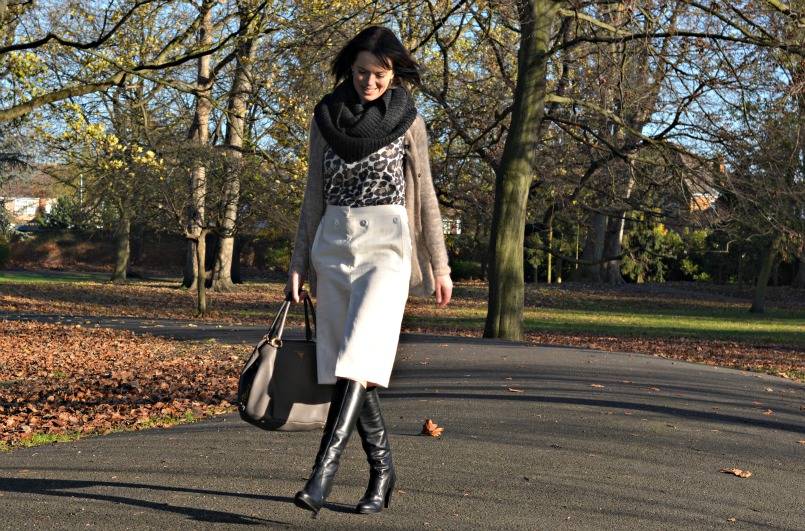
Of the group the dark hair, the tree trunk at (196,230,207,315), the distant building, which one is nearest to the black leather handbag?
the dark hair

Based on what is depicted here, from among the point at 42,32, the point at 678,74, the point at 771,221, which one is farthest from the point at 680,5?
the point at 42,32

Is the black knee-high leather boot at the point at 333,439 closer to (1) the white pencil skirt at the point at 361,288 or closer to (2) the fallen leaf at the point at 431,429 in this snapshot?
(1) the white pencil skirt at the point at 361,288

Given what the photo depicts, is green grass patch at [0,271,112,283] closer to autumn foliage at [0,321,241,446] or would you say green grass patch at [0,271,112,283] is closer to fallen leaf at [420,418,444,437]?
autumn foliage at [0,321,241,446]

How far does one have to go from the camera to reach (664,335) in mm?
21922

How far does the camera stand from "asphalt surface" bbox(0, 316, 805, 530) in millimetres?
4371

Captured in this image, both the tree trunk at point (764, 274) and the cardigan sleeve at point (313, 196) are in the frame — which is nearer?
the cardigan sleeve at point (313, 196)

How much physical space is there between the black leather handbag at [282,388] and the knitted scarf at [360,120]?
749 millimetres

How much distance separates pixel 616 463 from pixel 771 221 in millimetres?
10400

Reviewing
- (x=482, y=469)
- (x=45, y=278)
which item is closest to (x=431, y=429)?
(x=482, y=469)

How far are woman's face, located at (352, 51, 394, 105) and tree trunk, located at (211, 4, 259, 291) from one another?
1189 cm

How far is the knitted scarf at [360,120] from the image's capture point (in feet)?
13.9

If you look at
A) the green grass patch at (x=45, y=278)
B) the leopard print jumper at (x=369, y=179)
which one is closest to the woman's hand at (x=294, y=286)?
the leopard print jumper at (x=369, y=179)

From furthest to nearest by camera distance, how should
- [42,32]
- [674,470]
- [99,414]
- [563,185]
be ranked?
[563,185] → [42,32] → [99,414] → [674,470]

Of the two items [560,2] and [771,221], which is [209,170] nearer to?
[560,2]
